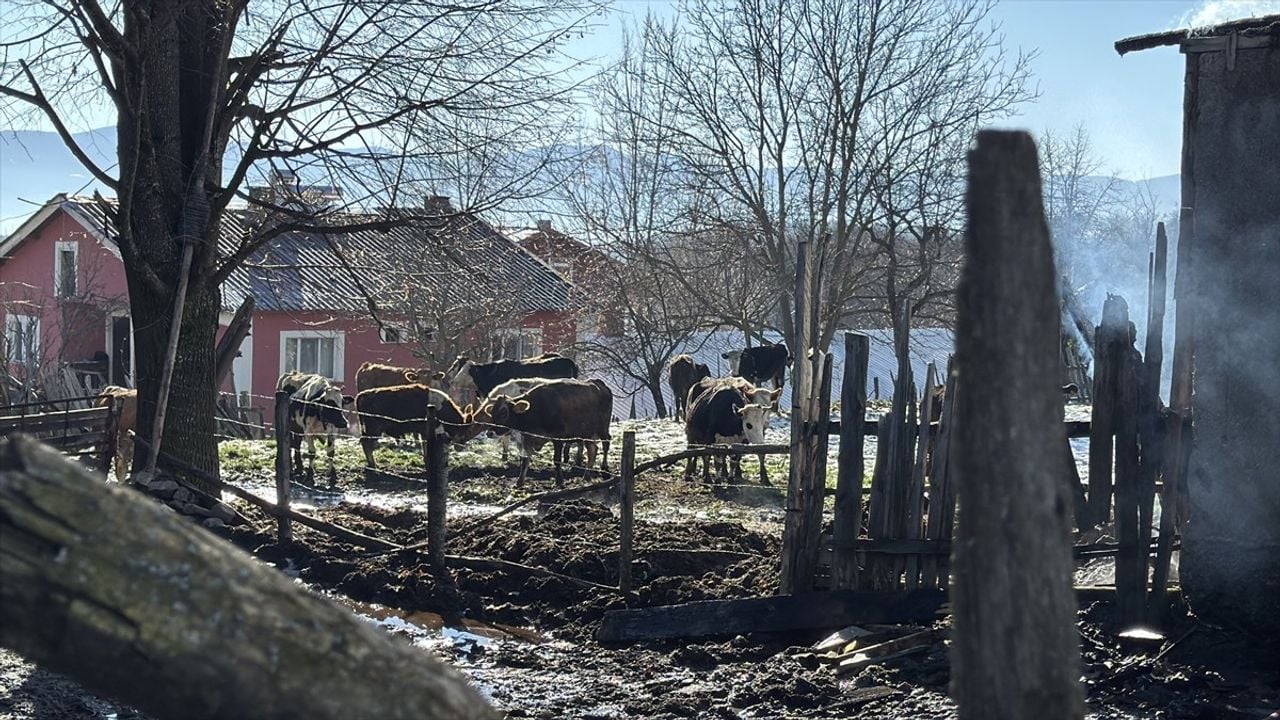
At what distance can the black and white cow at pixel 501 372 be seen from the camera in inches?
1059

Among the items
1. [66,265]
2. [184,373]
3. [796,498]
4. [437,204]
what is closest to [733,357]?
[437,204]

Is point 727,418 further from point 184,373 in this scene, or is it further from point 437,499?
point 437,499

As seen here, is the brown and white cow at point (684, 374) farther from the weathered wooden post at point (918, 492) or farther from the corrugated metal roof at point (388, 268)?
the weathered wooden post at point (918, 492)

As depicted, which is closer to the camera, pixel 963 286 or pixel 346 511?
pixel 963 286

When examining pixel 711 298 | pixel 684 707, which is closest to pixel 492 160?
pixel 684 707

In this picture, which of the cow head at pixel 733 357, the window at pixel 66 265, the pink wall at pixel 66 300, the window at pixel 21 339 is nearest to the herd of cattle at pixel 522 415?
the window at pixel 21 339

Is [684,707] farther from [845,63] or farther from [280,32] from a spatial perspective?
[845,63]

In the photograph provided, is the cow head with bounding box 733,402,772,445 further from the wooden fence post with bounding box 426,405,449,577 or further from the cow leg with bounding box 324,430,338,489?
the wooden fence post with bounding box 426,405,449,577

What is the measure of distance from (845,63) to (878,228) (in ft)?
16.2

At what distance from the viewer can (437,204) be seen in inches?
566

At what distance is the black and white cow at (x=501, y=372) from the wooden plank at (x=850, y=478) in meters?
18.3

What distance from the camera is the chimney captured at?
1326 centimetres

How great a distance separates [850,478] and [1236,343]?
248 centimetres

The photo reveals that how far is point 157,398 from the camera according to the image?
12.5 meters
